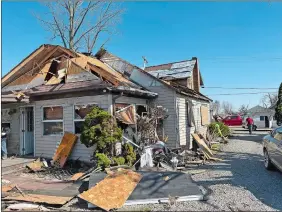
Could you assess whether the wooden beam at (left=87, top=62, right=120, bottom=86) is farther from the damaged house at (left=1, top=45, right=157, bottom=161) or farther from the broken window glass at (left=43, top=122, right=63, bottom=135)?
the broken window glass at (left=43, top=122, right=63, bottom=135)

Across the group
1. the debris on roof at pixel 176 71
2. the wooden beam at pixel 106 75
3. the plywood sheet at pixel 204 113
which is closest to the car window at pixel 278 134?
the wooden beam at pixel 106 75

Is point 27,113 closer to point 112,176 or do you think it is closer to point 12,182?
point 12,182

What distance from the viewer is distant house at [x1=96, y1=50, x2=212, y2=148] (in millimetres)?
11172

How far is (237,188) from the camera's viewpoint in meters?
6.22

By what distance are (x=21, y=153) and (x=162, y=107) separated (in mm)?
7016

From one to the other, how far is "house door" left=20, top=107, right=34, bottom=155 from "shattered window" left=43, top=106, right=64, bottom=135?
1325mm

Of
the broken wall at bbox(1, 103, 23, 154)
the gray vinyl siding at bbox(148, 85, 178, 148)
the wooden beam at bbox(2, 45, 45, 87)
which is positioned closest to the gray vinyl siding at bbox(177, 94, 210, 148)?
the gray vinyl siding at bbox(148, 85, 178, 148)

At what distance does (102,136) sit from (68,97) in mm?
2739

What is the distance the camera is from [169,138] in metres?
11.2

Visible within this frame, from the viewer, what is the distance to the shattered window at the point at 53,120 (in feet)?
32.2

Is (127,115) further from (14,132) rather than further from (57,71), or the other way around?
(14,132)

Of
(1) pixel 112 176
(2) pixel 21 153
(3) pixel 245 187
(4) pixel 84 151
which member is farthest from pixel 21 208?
(2) pixel 21 153

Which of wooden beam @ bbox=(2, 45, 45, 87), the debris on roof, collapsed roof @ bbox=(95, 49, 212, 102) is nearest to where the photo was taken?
wooden beam @ bbox=(2, 45, 45, 87)

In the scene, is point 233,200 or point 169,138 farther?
point 169,138
